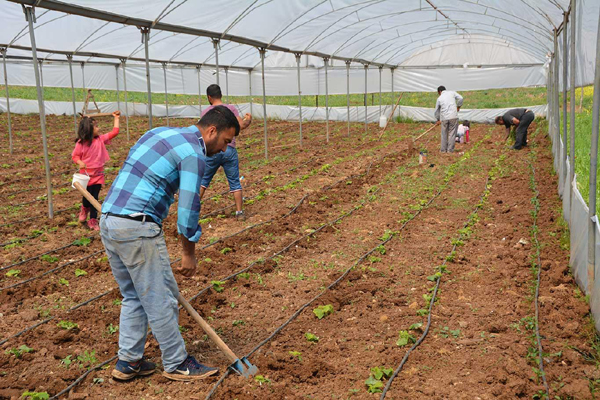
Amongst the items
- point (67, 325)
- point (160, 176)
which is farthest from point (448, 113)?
point (160, 176)

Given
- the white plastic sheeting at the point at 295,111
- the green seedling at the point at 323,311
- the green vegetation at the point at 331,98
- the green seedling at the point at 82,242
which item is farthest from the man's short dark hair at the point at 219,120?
the green vegetation at the point at 331,98

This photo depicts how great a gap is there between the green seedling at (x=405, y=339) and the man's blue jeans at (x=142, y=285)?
152 cm

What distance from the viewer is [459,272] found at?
524 centimetres

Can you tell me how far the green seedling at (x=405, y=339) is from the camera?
3761mm

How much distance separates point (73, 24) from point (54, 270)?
6.57 metres

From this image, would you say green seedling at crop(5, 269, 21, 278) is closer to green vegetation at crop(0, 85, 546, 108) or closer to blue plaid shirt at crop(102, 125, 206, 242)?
blue plaid shirt at crop(102, 125, 206, 242)

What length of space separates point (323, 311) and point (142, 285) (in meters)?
1.70

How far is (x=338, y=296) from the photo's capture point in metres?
4.63

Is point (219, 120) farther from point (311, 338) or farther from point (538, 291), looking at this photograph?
point (538, 291)

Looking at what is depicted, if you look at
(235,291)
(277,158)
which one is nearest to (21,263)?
(235,291)

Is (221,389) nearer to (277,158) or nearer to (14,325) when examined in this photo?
(14,325)

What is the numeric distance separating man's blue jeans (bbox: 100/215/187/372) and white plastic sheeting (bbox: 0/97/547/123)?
61.1 ft

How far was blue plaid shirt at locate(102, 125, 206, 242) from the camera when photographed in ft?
9.70

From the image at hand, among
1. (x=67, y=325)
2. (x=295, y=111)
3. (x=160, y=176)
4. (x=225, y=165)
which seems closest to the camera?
(x=160, y=176)
